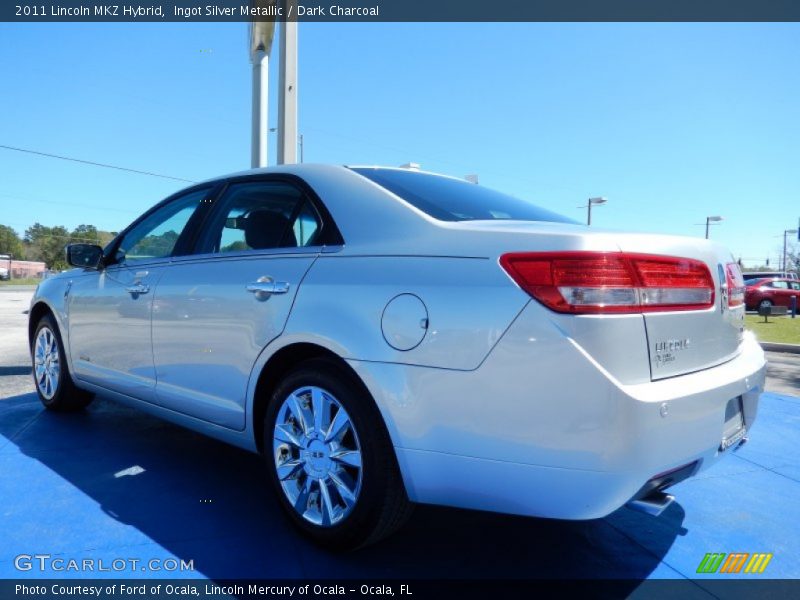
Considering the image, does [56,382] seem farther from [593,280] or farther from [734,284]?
[734,284]

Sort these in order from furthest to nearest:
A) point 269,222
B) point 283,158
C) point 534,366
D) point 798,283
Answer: point 798,283, point 283,158, point 269,222, point 534,366

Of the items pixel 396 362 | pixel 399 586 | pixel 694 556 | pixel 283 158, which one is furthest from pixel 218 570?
pixel 283 158

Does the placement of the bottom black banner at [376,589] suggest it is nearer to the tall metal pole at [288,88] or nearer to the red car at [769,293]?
the tall metal pole at [288,88]

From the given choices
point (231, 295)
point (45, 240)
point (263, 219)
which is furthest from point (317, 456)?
point (45, 240)

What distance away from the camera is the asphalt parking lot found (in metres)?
2.23

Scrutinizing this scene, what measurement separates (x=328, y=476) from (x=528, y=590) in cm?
82

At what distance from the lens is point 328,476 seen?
2.23 meters

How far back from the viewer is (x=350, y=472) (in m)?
2.18

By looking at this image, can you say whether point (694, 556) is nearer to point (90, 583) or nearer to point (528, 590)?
point (528, 590)

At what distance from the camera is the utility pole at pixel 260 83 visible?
7.63 metres

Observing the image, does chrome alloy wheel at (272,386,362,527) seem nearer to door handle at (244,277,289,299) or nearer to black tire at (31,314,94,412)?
door handle at (244,277,289,299)

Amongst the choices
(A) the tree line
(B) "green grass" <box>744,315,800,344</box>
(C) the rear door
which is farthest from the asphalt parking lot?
(A) the tree line

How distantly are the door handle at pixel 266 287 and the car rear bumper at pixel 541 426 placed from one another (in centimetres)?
60

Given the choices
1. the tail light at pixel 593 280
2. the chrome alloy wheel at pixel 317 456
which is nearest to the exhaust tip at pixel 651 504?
the tail light at pixel 593 280
